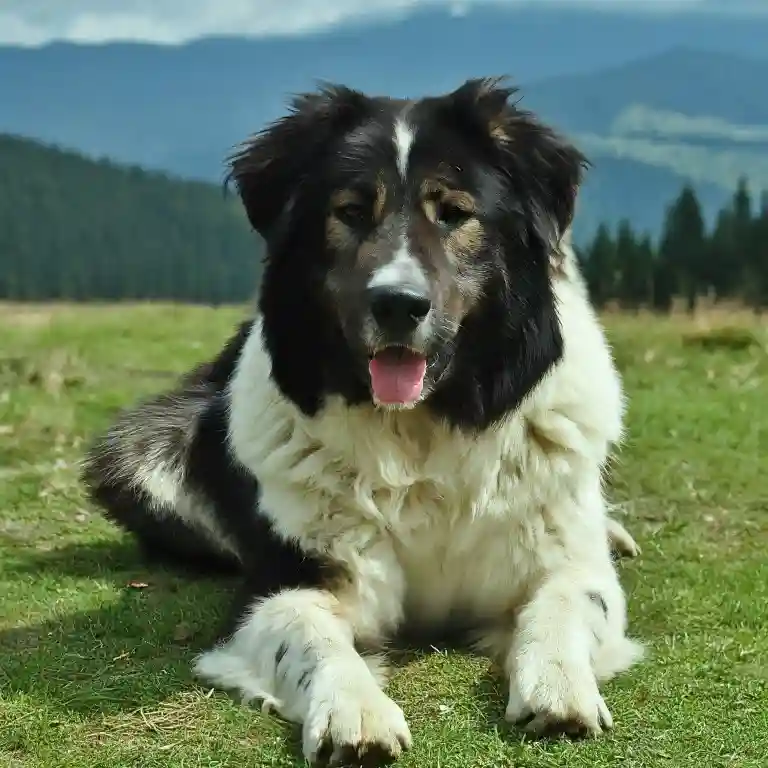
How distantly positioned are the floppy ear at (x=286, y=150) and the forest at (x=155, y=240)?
27.1 ft

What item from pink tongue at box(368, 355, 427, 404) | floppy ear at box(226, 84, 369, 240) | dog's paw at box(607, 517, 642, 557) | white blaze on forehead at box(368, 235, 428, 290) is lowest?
dog's paw at box(607, 517, 642, 557)

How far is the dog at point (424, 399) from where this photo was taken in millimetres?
3252

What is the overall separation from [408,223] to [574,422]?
929 millimetres

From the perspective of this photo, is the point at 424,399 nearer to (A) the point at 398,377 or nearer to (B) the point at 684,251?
(A) the point at 398,377

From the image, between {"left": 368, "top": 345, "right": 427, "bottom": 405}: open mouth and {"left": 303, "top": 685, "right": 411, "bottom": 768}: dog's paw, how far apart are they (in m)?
0.90

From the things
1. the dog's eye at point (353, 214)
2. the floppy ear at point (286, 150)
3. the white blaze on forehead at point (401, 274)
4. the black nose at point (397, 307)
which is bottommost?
the black nose at point (397, 307)

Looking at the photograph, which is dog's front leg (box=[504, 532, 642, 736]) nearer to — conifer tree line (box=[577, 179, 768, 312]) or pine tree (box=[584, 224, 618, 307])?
pine tree (box=[584, 224, 618, 307])

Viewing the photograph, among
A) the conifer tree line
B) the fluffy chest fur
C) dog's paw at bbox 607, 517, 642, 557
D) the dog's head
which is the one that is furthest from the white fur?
the conifer tree line

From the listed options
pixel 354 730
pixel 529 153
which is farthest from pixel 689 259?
pixel 354 730

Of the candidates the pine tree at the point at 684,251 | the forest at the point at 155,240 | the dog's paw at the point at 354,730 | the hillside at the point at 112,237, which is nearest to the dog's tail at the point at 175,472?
the dog's paw at the point at 354,730

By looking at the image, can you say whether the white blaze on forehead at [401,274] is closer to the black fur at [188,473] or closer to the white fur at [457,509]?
the white fur at [457,509]

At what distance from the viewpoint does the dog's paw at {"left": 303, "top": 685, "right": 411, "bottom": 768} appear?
2662 mm

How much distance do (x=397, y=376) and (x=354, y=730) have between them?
42.6 inches

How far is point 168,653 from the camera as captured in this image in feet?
11.7
